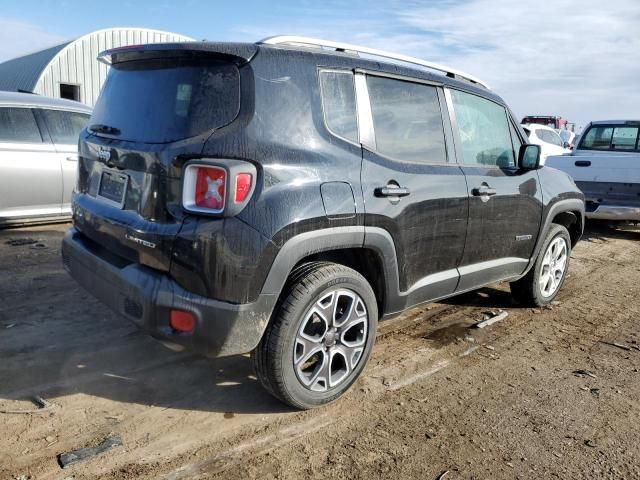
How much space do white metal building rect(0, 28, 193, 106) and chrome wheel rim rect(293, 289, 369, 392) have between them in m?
20.3

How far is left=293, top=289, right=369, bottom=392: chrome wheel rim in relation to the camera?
3.02 m

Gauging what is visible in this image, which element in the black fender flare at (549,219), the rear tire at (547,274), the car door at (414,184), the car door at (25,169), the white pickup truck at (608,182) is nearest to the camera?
the car door at (414,184)

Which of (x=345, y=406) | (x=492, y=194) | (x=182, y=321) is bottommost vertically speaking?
(x=345, y=406)

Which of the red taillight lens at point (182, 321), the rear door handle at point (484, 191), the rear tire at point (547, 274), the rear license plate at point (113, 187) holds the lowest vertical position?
the rear tire at point (547, 274)

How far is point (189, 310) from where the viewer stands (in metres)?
2.65

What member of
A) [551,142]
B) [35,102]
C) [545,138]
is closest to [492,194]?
[35,102]

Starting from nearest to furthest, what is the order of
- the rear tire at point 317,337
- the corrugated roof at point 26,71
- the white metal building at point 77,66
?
1. the rear tire at point 317,337
2. the white metal building at point 77,66
3. the corrugated roof at point 26,71

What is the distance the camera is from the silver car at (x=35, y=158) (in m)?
6.42

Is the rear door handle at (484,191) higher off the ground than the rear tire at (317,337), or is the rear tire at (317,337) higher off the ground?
the rear door handle at (484,191)

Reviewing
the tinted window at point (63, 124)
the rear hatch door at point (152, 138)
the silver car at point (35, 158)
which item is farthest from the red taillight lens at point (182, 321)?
the tinted window at point (63, 124)

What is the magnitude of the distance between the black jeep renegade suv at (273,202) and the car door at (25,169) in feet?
11.7

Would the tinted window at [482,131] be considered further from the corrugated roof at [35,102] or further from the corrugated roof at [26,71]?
the corrugated roof at [26,71]

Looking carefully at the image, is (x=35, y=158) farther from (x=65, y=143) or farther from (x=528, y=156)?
(x=528, y=156)

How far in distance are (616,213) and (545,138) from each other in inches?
397
